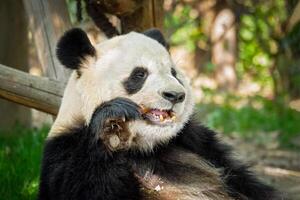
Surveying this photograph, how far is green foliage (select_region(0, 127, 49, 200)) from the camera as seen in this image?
16.8 ft

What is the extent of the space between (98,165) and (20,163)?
2335 mm

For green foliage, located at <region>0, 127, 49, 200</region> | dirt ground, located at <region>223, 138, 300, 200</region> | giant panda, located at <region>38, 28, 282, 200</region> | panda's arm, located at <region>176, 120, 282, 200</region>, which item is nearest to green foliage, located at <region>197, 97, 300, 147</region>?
dirt ground, located at <region>223, 138, 300, 200</region>

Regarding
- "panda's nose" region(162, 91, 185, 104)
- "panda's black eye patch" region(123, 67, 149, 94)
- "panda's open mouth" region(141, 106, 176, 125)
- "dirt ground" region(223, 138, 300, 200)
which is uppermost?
"panda's nose" region(162, 91, 185, 104)

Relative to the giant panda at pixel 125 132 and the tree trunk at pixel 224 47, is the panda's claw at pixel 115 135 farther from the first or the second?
the tree trunk at pixel 224 47

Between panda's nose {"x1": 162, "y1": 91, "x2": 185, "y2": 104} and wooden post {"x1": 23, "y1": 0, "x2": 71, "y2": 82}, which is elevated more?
panda's nose {"x1": 162, "y1": 91, "x2": 185, "y2": 104}

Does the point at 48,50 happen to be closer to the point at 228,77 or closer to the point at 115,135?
the point at 115,135

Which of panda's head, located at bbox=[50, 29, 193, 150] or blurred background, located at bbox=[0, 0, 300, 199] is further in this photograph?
blurred background, located at bbox=[0, 0, 300, 199]

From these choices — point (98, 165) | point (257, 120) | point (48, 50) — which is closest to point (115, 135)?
point (98, 165)

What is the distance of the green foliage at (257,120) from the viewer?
9.04 meters

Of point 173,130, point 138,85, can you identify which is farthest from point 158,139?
point 138,85

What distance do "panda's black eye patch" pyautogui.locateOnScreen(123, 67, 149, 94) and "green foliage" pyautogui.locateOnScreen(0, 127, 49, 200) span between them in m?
1.78

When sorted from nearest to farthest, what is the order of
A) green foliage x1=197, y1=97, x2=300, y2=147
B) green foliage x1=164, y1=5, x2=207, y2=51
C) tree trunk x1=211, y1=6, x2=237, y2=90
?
green foliage x1=197, y1=97, x2=300, y2=147 → tree trunk x1=211, y1=6, x2=237, y2=90 → green foliage x1=164, y1=5, x2=207, y2=51

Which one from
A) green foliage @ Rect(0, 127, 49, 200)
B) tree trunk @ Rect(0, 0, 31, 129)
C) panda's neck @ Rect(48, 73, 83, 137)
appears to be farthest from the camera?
tree trunk @ Rect(0, 0, 31, 129)

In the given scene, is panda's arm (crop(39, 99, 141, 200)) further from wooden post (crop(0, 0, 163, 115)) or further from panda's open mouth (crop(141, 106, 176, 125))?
wooden post (crop(0, 0, 163, 115))
